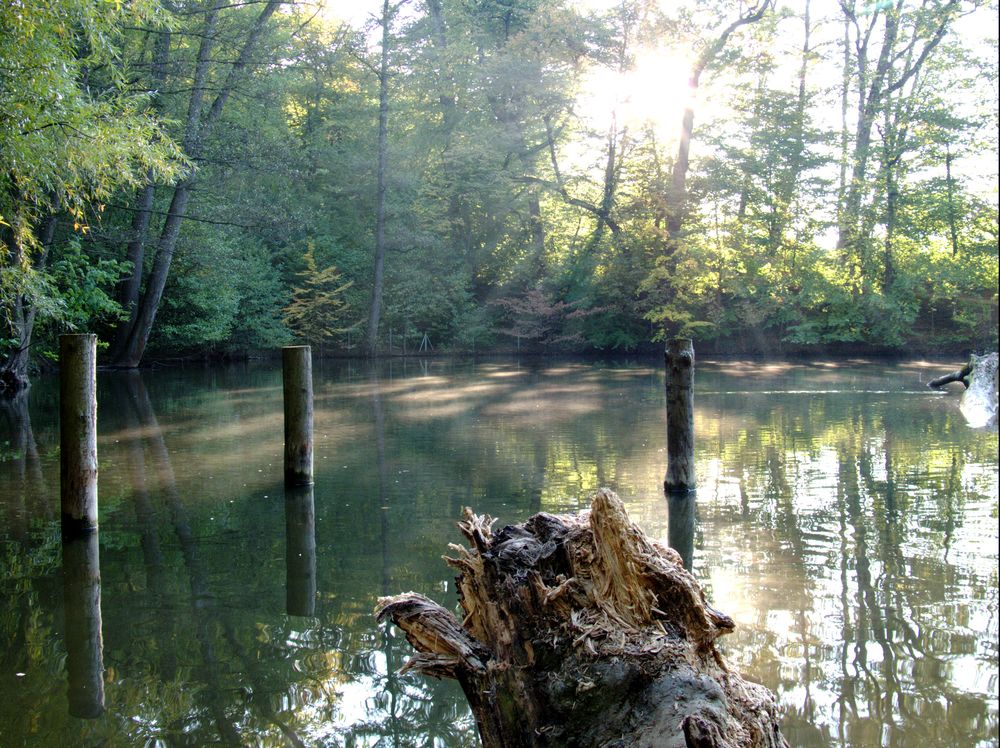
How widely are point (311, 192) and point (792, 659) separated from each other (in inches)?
1405

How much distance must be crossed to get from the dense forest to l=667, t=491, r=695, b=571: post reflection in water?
18.1m

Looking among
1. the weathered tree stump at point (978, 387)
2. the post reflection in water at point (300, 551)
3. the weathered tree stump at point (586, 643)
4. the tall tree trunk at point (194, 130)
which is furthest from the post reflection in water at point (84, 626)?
the tall tree trunk at point (194, 130)

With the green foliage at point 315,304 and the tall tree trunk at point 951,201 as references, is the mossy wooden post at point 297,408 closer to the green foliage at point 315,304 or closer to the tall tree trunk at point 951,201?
the green foliage at point 315,304

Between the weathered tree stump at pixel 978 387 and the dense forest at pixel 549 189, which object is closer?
the weathered tree stump at pixel 978 387

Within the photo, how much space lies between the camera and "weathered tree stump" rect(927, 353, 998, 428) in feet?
23.2

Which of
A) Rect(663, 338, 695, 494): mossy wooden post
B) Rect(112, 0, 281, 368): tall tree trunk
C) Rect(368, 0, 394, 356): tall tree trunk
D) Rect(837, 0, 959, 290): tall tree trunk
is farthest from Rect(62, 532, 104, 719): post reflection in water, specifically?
Rect(368, 0, 394, 356): tall tree trunk

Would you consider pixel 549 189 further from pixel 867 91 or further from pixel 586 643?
pixel 586 643

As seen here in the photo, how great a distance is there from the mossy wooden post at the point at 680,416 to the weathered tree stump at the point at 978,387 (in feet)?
6.77

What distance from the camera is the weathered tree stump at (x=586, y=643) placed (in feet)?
8.79

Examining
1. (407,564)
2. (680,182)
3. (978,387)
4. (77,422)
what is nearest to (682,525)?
(407,564)

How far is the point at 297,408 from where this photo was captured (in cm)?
893

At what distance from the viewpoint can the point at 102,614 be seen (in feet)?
18.6

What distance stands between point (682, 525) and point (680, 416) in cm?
115

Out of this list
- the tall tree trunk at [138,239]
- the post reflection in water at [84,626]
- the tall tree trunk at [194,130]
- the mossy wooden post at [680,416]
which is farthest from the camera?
the tall tree trunk at [194,130]
